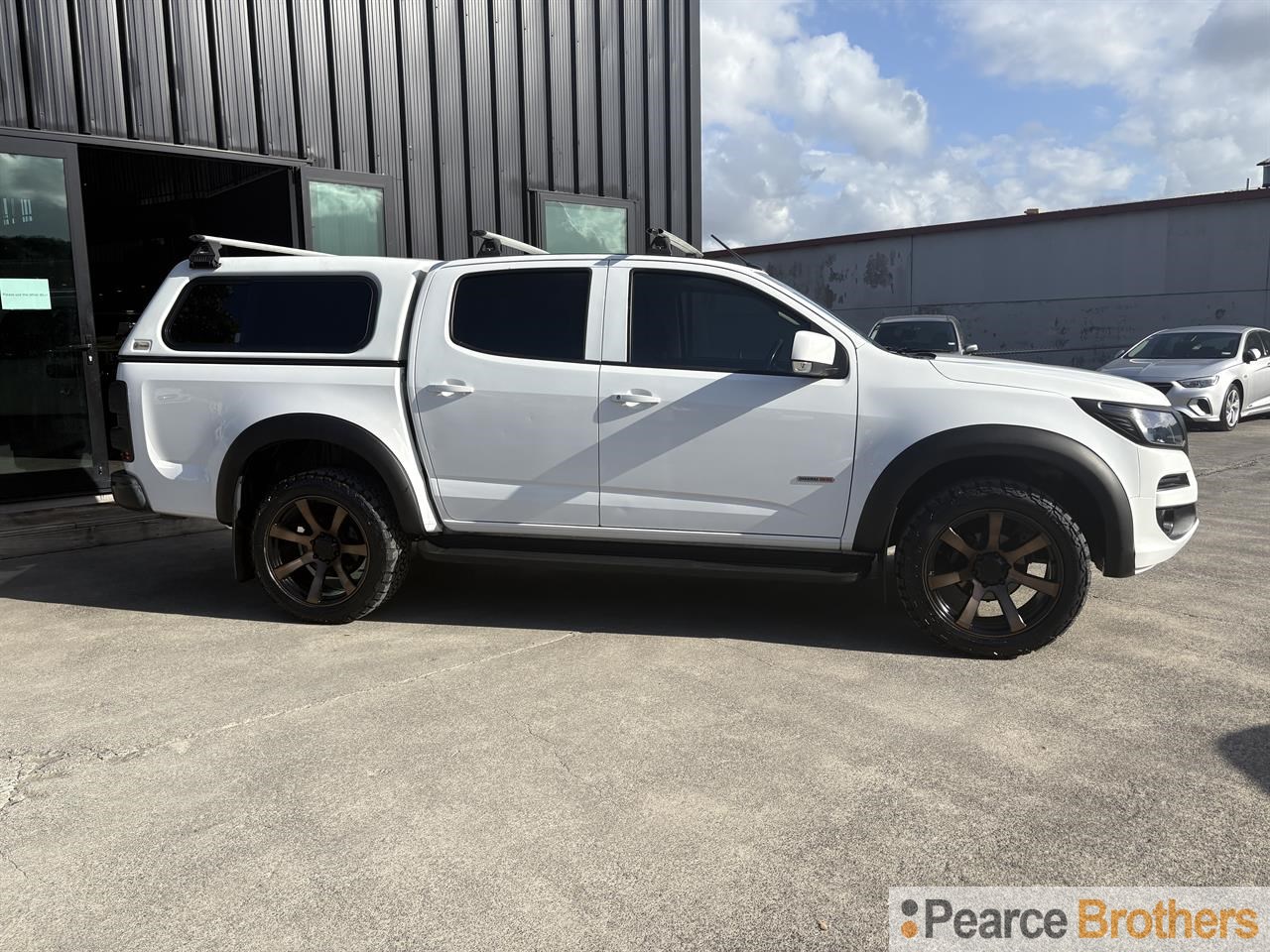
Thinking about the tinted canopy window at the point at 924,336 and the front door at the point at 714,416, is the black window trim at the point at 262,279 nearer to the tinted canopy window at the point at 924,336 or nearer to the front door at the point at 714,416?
the front door at the point at 714,416

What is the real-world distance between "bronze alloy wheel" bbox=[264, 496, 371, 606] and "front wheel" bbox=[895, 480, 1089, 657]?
2638mm

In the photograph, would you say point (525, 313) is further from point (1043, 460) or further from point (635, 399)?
point (1043, 460)

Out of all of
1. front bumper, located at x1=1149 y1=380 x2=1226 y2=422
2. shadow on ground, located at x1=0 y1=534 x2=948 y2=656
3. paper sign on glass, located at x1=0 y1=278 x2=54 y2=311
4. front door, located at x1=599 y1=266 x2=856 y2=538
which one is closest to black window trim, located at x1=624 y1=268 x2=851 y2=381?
front door, located at x1=599 y1=266 x2=856 y2=538

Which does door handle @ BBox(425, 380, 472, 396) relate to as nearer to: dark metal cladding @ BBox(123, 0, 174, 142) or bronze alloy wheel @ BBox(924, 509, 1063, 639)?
bronze alloy wheel @ BBox(924, 509, 1063, 639)

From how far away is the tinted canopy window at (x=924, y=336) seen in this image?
1371 centimetres

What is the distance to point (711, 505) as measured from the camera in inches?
174

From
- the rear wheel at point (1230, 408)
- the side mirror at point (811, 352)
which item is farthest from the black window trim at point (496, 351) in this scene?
the rear wheel at point (1230, 408)

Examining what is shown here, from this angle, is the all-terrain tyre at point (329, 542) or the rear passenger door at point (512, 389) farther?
→ the all-terrain tyre at point (329, 542)

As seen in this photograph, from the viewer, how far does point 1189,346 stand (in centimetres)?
1358

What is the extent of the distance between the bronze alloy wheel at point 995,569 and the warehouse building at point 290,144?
511cm

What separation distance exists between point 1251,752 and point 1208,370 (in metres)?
11.3

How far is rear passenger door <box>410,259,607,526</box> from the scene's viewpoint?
14.8 ft

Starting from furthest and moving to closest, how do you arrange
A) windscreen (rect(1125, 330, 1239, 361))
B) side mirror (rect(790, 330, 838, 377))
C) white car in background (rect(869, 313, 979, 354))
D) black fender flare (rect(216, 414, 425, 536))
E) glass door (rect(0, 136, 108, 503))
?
1. white car in background (rect(869, 313, 979, 354))
2. windscreen (rect(1125, 330, 1239, 361))
3. glass door (rect(0, 136, 108, 503))
4. black fender flare (rect(216, 414, 425, 536))
5. side mirror (rect(790, 330, 838, 377))

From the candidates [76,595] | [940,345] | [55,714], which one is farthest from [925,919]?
[940,345]
